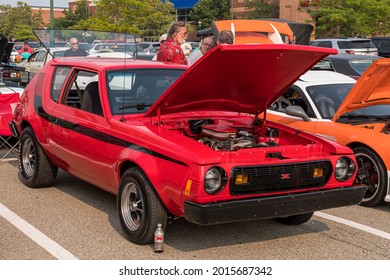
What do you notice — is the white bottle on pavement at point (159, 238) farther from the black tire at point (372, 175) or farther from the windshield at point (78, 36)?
the windshield at point (78, 36)

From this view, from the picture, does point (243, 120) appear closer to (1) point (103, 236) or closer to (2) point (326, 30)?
(1) point (103, 236)

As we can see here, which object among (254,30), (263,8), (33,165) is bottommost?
(33,165)

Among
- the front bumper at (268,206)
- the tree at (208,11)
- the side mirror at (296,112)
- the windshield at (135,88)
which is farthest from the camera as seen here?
the tree at (208,11)

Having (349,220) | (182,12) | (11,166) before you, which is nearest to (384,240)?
(349,220)

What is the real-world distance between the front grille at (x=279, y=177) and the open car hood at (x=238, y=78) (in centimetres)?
90

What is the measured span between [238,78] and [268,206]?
125 centimetres

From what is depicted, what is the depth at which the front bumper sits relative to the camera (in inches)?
191

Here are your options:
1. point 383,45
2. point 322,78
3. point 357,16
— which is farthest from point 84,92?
point 357,16

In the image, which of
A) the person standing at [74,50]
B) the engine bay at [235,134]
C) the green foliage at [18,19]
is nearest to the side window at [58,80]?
the person standing at [74,50]

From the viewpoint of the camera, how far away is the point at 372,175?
704 centimetres

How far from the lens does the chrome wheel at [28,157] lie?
7.66m

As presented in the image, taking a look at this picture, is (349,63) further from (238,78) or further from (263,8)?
(263,8)

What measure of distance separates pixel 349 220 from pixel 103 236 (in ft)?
8.25

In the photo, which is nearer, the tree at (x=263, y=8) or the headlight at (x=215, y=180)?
the headlight at (x=215, y=180)
